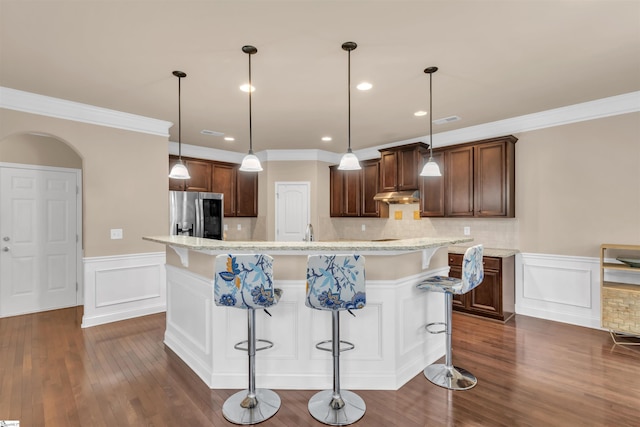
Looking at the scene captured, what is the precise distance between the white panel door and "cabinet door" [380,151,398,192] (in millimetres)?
4751

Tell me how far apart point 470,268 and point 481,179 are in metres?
2.40

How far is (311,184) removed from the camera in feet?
20.8

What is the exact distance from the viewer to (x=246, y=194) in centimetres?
641

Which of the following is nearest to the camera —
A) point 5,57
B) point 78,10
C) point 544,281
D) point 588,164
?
point 78,10

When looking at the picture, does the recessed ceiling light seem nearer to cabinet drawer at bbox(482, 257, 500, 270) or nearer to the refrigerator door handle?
the refrigerator door handle

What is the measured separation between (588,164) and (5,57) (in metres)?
5.98

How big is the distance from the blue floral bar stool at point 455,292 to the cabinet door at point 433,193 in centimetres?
230

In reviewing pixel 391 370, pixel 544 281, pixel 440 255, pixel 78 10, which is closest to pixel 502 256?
pixel 544 281

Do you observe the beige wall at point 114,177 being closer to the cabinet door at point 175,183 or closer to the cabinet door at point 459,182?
the cabinet door at point 175,183

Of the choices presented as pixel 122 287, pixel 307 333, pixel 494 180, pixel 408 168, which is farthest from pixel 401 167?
pixel 122 287

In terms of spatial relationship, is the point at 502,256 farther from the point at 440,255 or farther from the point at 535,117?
the point at 535,117

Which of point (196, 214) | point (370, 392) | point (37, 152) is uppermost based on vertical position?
point (37, 152)

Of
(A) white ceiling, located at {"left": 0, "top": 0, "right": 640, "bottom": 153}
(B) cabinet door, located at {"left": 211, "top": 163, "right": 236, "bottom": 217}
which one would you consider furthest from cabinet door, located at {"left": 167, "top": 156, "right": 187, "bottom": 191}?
(A) white ceiling, located at {"left": 0, "top": 0, "right": 640, "bottom": 153}

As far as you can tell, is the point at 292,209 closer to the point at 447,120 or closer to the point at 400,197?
the point at 400,197
